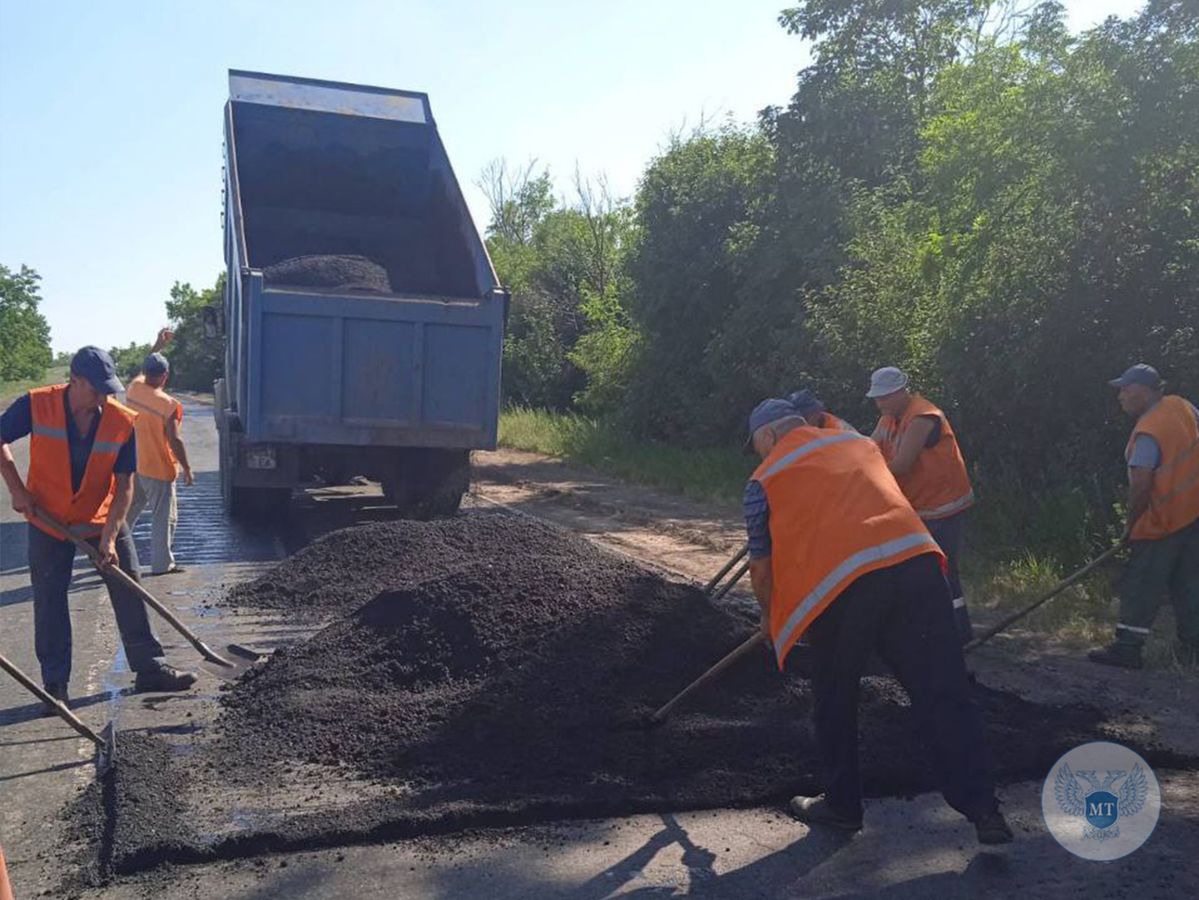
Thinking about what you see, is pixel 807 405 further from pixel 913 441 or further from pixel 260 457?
pixel 260 457

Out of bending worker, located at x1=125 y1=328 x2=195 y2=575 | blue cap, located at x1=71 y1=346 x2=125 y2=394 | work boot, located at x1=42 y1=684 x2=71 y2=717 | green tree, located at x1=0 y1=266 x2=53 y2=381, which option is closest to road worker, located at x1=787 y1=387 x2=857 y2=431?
blue cap, located at x1=71 y1=346 x2=125 y2=394

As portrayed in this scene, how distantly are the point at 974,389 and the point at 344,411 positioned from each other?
18.6 ft

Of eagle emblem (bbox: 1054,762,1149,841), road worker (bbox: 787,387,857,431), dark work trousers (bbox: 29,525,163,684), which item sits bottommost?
eagle emblem (bbox: 1054,762,1149,841)

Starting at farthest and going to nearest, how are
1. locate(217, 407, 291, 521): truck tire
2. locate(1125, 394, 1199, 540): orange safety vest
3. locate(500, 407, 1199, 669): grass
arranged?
locate(217, 407, 291, 521): truck tire, locate(500, 407, 1199, 669): grass, locate(1125, 394, 1199, 540): orange safety vest

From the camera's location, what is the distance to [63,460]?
19.2 ft

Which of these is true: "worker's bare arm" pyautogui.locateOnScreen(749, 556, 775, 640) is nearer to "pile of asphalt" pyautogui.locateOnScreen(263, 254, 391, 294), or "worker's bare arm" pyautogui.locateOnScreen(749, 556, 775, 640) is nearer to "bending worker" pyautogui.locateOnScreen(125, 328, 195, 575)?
"bending worker" pyautogui.locateOnScreen(125, 328, 195, 575)

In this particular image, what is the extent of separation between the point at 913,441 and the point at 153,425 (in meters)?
5.97

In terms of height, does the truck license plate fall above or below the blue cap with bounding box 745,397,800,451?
below

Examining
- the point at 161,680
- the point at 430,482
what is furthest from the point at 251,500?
the point at 161,680

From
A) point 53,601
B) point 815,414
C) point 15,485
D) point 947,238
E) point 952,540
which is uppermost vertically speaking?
point 947,238

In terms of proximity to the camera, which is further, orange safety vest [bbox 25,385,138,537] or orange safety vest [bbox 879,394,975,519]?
orange safety vest [bbox 879,394,975,519]

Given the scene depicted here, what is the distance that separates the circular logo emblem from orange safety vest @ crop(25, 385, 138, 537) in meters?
4.42

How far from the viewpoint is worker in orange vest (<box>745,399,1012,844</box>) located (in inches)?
158

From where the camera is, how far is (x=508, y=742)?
4.98 metres
